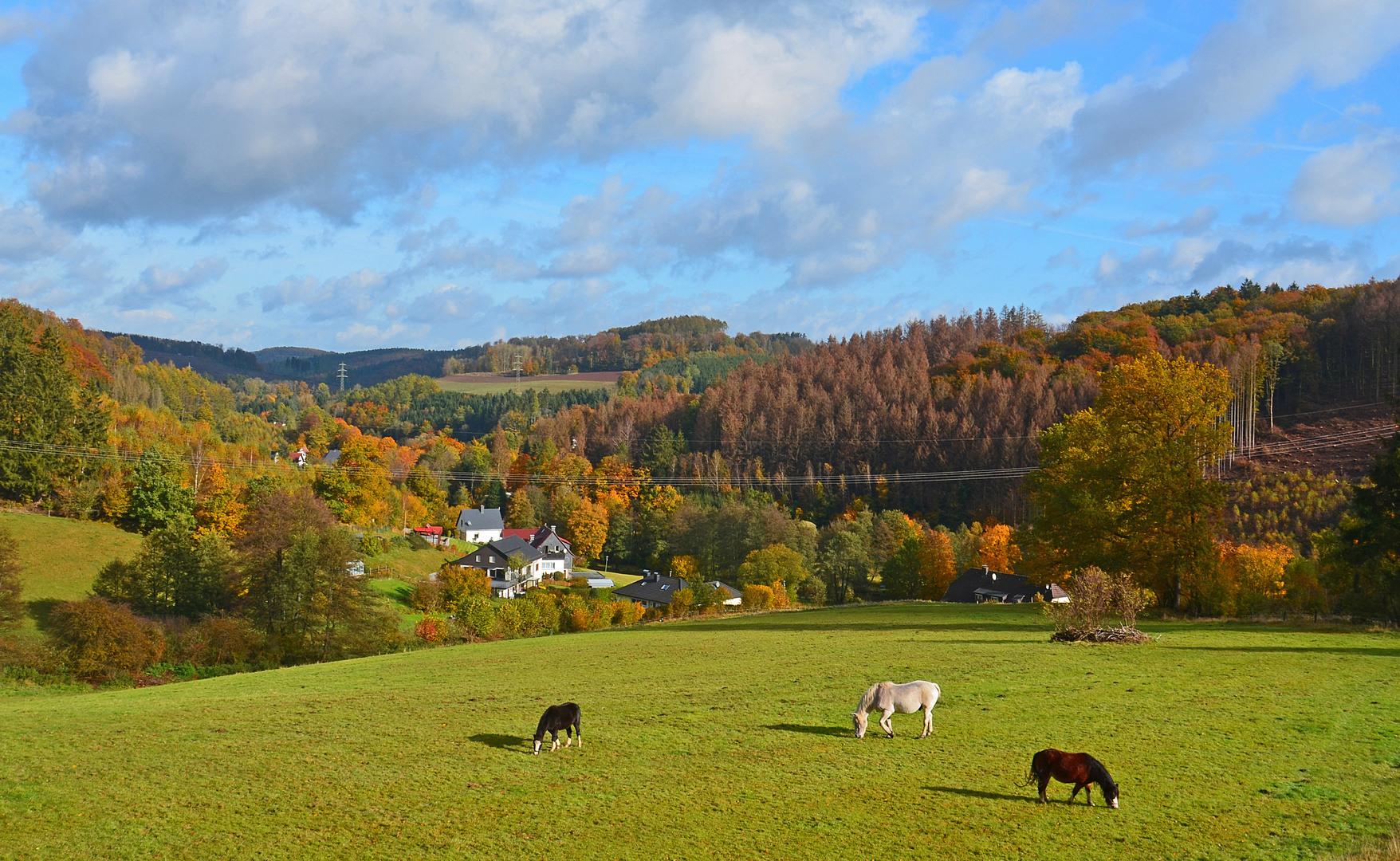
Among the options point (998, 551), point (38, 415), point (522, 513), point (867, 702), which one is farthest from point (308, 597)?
point (522, 513)

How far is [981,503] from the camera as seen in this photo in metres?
118

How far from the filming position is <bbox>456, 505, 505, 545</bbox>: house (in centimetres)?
12388

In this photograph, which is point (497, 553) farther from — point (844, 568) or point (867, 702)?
point (867, 702)

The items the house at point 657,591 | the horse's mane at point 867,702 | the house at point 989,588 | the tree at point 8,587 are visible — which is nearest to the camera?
the horse's mane at point 867,702

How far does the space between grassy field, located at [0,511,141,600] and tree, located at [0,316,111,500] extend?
23.8ft

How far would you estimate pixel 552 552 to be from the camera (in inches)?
4350

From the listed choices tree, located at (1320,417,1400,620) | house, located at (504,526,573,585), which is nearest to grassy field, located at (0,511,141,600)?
house, located at (504,526,573,585)

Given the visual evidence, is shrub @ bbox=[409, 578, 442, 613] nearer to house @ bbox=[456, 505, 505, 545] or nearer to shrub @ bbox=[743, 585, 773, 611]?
shrub @ bbox=[743, 585, 773, 611]

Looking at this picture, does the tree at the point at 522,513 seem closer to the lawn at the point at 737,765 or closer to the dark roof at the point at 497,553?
the dark roof at the point at 497,553

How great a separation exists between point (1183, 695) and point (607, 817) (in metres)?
12.4

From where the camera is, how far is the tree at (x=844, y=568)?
87375 millimetres

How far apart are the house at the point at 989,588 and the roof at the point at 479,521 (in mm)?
71996

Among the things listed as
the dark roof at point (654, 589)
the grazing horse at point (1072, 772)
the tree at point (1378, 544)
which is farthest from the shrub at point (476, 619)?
the grazing horse at point (1072, 772)

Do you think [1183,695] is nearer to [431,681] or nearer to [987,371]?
[431,681]
